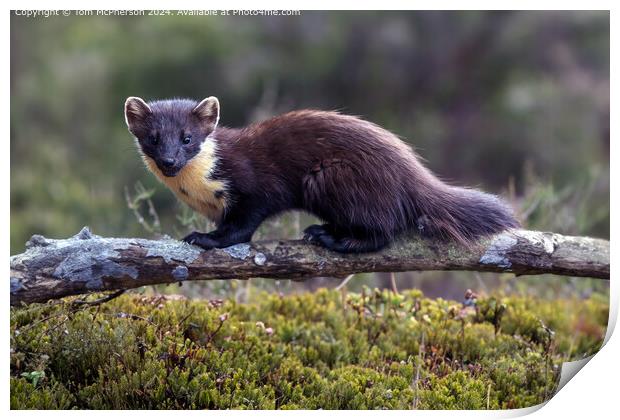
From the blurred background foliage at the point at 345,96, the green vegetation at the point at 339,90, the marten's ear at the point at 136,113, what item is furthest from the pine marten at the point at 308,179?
the green vegetation at the point at 339,90

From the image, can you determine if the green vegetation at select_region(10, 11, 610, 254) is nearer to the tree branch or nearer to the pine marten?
the pine marten

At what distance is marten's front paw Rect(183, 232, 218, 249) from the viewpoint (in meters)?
3.83

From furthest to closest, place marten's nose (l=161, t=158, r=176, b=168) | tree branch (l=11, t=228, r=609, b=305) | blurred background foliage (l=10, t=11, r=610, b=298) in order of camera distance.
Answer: blurred background foliage (l=10, t=11, r=610, b=298)
marten's nose (l=161, t=158, r=176, b=168)
tree branch (l=11, t=228, r=609, b=305)

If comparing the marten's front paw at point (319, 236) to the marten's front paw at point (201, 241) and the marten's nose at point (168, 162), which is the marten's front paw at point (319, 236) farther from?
the marten's nose at point (168, 162)

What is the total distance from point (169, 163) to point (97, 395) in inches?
46.1

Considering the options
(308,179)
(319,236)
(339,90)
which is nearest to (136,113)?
(308,179)

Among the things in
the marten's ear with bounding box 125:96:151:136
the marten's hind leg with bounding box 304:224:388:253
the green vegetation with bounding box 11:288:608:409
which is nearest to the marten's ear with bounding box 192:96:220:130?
the marten's ear with bounding box 125:96:151:136

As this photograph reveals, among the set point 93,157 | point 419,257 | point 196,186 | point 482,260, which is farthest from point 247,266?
point 93,157

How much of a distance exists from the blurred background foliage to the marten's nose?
1.50 feet

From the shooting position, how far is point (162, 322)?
4.24 metres

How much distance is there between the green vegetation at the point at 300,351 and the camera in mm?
3871

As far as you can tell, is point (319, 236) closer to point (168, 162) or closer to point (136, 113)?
point (168, 162)

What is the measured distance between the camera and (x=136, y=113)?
152 inches

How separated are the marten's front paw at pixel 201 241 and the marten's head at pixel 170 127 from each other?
321 millimetres
